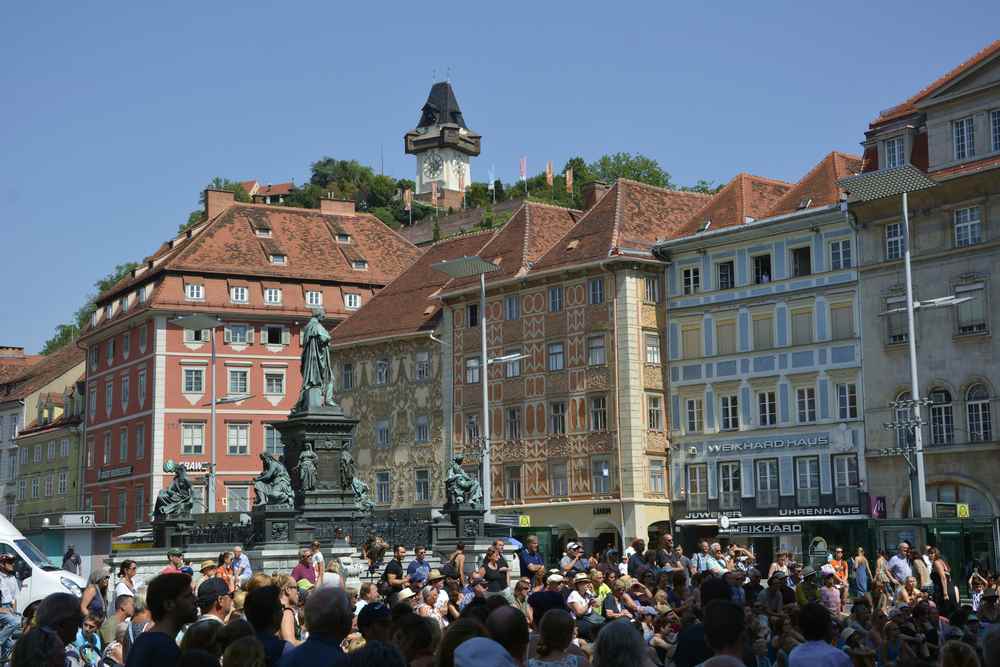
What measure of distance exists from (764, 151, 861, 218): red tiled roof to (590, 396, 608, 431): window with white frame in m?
9.17

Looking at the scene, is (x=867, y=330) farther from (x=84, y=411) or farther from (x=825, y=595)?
(x=84, y=411)

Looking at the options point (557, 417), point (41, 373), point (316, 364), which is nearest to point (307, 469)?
point (316, 364)

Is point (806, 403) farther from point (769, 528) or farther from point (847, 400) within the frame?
point (769, 528)

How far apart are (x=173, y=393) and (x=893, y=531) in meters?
44.1

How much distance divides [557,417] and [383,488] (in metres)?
11.0

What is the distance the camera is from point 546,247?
6350cm

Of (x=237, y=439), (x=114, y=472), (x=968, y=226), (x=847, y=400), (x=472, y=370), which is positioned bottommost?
(x=114, y=472)

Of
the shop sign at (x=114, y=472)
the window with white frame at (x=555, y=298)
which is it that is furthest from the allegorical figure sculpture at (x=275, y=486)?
the shop sign at (x=114, y=472)

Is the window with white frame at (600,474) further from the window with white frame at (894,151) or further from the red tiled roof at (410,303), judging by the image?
the window with white frame at (894,151)

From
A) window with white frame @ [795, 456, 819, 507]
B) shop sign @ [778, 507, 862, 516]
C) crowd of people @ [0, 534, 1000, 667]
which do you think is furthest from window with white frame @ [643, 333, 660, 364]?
crowd of people @ [0, 534, 1000, 667]

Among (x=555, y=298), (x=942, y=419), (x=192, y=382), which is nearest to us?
(x=942, y=419)

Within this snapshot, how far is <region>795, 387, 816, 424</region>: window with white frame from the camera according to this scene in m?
53.6

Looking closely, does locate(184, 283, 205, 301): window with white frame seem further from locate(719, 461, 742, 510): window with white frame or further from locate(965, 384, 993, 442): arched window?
locate(965, 384, 993, 442): arched window

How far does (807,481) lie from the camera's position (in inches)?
2095
